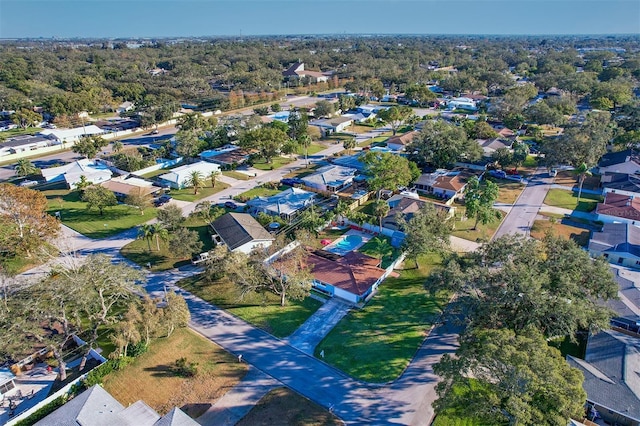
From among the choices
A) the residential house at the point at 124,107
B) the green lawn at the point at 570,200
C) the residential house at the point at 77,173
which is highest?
the residential house at the point at 124,107

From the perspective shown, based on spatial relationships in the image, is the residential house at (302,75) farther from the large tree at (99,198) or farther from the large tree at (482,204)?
the large tree at (482,204)

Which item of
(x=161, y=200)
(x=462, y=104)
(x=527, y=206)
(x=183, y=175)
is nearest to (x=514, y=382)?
(x=527, y=206)

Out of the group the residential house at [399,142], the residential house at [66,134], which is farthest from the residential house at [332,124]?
the residential house at [66,134]

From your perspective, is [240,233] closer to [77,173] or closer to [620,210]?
[77,173]

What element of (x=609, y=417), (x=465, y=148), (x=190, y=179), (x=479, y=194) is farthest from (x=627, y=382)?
(x=190, y=179)

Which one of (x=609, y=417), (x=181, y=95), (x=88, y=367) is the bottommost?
(x=609, y=417)

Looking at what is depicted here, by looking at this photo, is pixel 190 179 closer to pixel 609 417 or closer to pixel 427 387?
pixel 427 387
